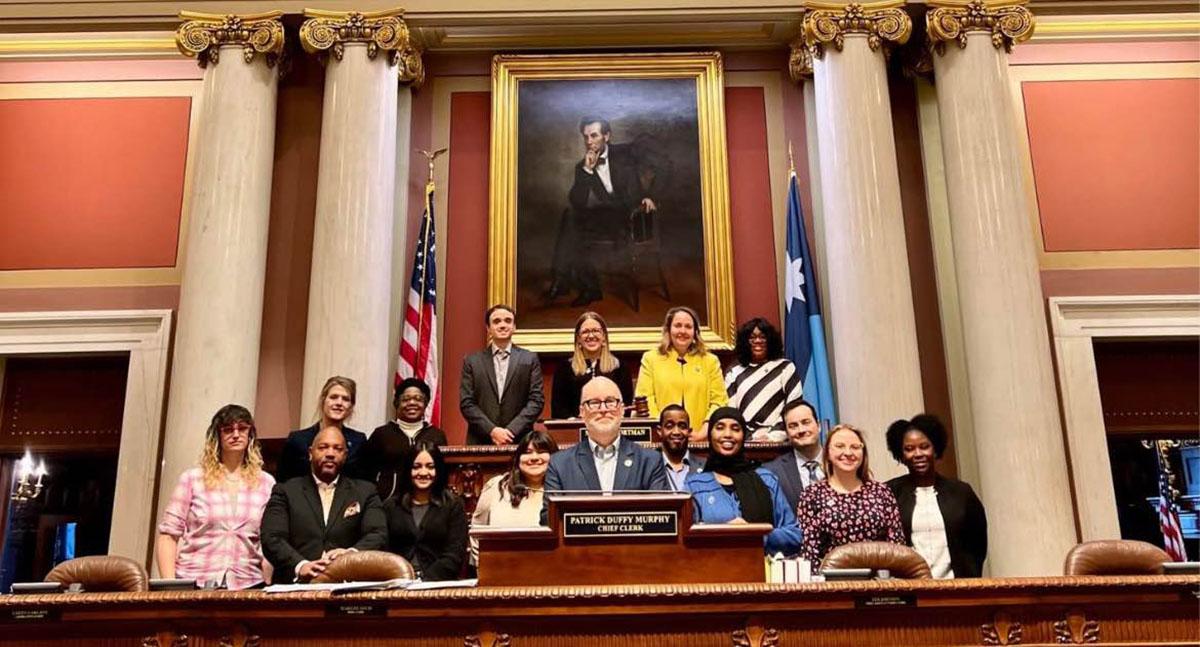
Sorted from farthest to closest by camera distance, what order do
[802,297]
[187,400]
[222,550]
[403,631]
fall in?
1. [802,297]
2. [187,400]
3. [222,550]
4. [403,631]

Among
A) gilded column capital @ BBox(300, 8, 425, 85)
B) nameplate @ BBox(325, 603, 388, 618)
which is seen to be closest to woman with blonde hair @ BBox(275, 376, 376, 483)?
A: nameplate @ BBox(325, 603, 388, 618)

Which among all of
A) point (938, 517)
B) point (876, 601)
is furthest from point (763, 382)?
point (876, 601)

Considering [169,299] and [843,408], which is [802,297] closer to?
[843,408]

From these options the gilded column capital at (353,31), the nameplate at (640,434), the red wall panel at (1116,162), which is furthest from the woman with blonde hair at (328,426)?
the red wall panel at (1116,162)

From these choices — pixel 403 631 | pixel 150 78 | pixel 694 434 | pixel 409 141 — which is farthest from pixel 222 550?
pixel 150 78

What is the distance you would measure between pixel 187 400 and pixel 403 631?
14.9 feet

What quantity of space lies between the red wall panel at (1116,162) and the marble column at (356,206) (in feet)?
15.7

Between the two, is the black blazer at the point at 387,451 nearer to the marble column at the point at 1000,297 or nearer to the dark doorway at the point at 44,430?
the marble column at the point at 1000,297

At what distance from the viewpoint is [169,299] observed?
812 centimetres

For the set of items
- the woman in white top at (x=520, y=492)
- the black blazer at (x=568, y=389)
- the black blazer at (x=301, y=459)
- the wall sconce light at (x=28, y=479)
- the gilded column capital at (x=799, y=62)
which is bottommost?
the woman in white top at (x=520, y=492)

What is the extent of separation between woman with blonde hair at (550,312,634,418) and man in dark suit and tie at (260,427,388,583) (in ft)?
5.83

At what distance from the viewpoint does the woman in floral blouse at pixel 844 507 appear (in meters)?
4.04

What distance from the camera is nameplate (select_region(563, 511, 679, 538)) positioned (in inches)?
125

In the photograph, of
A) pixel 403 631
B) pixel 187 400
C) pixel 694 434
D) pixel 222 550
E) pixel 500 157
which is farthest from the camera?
pixel 500 157
